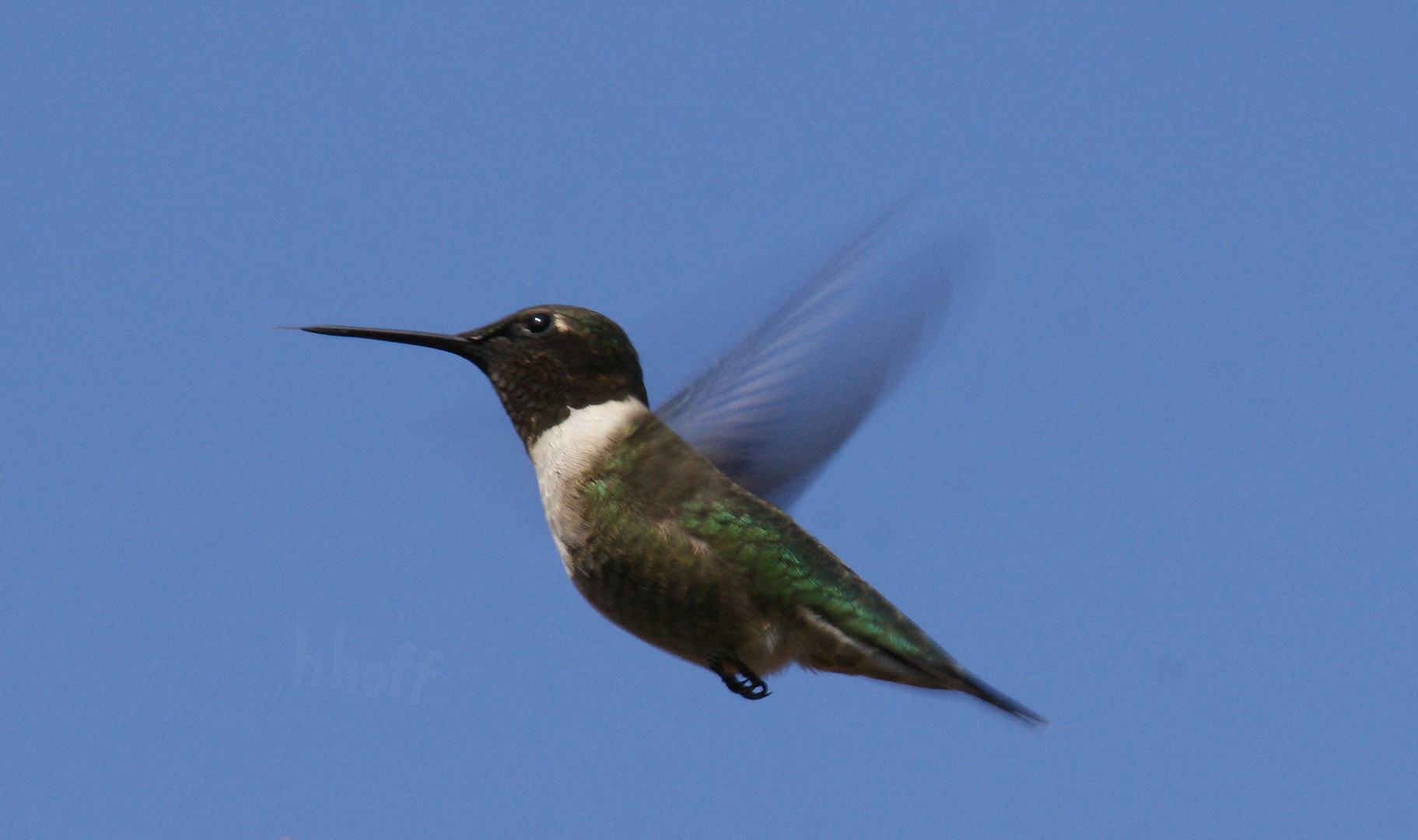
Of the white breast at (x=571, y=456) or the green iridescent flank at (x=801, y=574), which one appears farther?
the green iridescent flank at (x=801, y=574)

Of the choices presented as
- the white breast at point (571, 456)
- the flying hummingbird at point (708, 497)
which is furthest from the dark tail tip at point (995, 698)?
the white breast at point (571, 456)

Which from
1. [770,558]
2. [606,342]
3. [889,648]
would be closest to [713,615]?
[770,558]

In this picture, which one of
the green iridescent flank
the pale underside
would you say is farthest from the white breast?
the green iridescent flank

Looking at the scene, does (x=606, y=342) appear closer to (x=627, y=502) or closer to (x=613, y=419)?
(x=613, y=419)

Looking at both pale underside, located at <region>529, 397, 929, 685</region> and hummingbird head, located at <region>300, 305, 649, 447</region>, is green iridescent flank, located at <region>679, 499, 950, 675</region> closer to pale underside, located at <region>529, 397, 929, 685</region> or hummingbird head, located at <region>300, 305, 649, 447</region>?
pale underside, located at <region>529, 397, 929, 685</region>

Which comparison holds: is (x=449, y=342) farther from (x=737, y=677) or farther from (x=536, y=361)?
(x=737, y=677)

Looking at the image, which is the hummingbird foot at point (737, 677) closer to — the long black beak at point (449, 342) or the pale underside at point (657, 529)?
the pale underside at point (657, 529)
